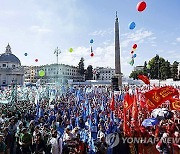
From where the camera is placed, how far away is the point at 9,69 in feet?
351

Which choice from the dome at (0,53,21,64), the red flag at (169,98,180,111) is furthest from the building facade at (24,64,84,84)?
the red flag at (169,98,180,111)

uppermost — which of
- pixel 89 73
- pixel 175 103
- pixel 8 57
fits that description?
pixel 8 57

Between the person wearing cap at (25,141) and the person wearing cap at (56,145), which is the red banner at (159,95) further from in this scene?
the person wearing cap at (25,141)

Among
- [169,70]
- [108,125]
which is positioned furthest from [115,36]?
[169,70]

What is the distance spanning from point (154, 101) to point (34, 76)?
13720 cm

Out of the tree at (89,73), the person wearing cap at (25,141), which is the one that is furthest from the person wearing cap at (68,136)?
the tree at (89,73)

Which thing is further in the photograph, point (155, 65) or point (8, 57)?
point (8, 57)

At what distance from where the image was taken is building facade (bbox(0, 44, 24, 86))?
10706 centimetres

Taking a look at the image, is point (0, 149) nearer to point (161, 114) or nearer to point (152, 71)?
point (161, 114)

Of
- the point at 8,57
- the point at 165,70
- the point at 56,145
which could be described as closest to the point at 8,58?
the point at 8,57

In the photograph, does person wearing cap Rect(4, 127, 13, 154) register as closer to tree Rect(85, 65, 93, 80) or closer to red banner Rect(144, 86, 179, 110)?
red banner Rect(144, 86, 179, 110)

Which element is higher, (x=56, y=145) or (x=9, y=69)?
(x=9, y=69)

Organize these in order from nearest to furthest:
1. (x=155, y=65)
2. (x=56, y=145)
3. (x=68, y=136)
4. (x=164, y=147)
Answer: (x=164, y=147), (x=56, y=145), (x=68, y=136), (x=155, y=65)

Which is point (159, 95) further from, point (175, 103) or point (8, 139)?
point (8, 139)
